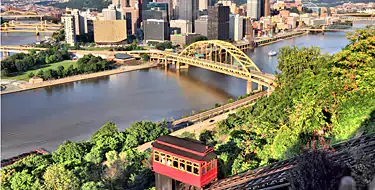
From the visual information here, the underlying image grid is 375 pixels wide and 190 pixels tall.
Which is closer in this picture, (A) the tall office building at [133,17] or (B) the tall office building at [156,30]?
(B) the tall office building at [156,30]

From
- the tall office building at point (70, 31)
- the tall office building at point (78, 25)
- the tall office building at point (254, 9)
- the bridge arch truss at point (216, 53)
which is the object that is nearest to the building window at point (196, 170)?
the bridge arch truss at point (216, 53)

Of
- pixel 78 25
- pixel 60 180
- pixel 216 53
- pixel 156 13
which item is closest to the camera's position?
pixel 60 180

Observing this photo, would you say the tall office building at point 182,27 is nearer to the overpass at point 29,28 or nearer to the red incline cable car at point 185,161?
the overpass at point 29,28

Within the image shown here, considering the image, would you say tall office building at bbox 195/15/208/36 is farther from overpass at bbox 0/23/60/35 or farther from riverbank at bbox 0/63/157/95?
overpass at bbox 0/23/60/35

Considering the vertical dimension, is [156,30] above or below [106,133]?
above

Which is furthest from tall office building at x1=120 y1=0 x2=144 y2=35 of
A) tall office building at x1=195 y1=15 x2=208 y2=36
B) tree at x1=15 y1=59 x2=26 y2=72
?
tree at x1=15 y1=59 x2=26 y2=72

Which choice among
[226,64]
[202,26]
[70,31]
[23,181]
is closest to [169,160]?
[23,181]

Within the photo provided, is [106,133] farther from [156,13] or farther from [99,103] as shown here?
[156,13]
